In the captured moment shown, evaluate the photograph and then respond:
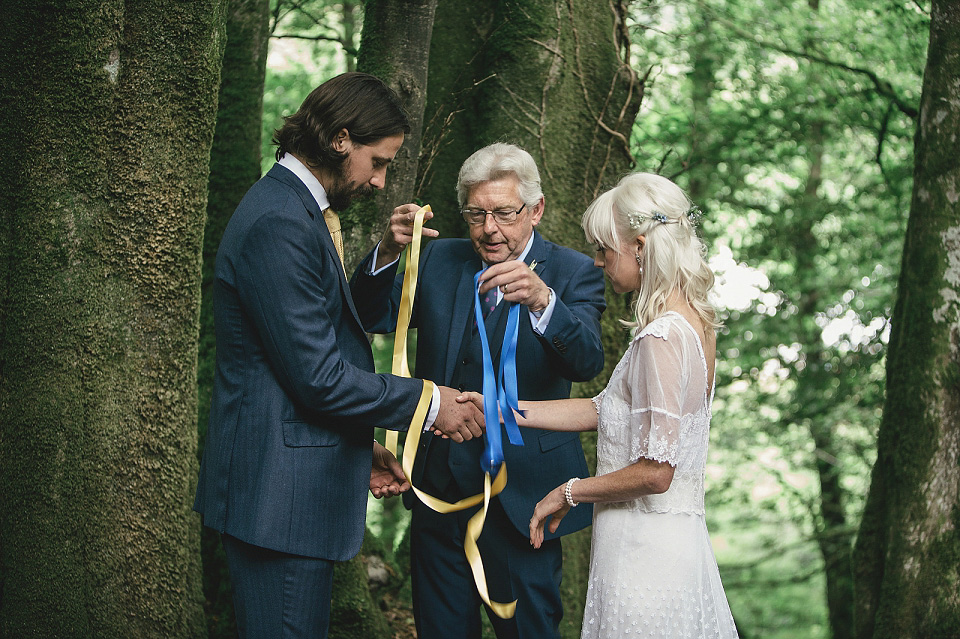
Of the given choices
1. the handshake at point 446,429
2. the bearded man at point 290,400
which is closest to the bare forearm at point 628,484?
the handshake at point 446,429

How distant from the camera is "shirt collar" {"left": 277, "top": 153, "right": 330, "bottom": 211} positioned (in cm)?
281

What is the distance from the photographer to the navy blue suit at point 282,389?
2.57 metres

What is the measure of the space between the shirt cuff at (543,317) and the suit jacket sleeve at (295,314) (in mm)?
868

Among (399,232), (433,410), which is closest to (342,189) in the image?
(399,232)

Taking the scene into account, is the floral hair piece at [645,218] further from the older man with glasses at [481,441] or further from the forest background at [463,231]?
the forest background at [463,231]

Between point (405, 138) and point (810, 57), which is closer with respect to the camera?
point (405, 138)

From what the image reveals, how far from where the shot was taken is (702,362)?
288 cm

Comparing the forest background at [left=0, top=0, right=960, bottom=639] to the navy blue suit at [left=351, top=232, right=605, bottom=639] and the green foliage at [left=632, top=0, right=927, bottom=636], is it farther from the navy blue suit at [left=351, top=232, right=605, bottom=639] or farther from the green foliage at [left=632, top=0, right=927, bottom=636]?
the navy blue suit at [left=351, top=232, right=605, bottom=639]

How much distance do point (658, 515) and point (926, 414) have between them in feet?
9.29

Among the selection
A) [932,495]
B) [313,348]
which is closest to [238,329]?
[313,348]

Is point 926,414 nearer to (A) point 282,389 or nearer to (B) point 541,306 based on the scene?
(B) point 541,306

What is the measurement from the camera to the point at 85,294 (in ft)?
10.0

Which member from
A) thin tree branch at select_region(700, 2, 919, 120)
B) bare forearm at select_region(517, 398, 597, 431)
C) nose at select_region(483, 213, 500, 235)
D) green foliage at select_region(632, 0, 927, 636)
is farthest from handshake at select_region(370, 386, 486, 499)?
thin tree branch at select_region(700, 2, 919, 120)

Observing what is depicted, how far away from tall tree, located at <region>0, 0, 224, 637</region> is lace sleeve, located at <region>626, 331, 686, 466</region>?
69.8 inches
